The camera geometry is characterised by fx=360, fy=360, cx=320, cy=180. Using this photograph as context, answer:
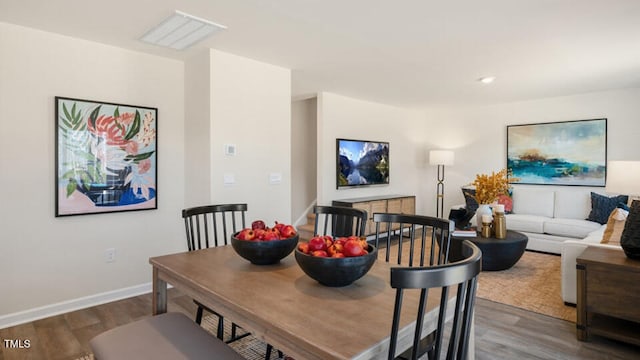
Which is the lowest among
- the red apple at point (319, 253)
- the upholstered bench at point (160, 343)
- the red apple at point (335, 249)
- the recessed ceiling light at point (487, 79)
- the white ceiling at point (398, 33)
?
the upholstered bench at point (160, 343)

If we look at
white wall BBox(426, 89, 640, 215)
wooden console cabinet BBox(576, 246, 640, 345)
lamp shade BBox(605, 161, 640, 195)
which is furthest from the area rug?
white wall BBox(426, 89, 640, 215)

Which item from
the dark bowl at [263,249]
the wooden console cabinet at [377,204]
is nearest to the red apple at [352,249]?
the dark bowl at [263,249]

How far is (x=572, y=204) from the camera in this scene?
5293mm

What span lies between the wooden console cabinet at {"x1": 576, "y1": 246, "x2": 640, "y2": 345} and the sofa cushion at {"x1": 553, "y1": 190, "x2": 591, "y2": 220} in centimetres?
306

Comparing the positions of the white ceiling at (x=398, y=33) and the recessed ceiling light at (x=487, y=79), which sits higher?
the recessed ceiling light at (x=487, y=79)

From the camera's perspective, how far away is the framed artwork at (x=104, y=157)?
300cm

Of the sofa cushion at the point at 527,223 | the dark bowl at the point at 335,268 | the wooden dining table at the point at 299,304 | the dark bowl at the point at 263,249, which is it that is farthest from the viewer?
the sofa cushion at the point at 527,223

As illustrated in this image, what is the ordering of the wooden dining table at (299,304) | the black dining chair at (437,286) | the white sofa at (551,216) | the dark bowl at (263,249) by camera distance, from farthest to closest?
1. the white sofa at (551,216)
2. the dark bowl at (263,249)
3. the wooden dining table at (299,304)
4. the black dining chair at (437,286)

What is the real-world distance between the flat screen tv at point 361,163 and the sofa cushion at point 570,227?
2.50 meters

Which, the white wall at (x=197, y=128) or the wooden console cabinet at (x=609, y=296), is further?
the white wall at (x=197, y=128)

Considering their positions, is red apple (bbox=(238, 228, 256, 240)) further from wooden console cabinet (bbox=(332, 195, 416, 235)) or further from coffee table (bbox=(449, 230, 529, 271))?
wooden console cabinet (bbox=(332, 195, 416, 235))

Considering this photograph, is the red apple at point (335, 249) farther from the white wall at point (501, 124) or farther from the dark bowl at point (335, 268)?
the white wall at point (501, 124)

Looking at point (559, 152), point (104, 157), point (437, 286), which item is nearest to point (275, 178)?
point (104, 157)

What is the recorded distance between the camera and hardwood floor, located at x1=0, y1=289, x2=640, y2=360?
7.74ft
